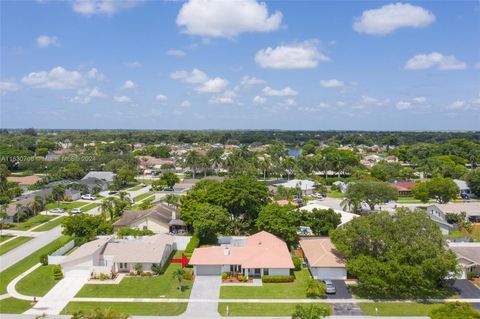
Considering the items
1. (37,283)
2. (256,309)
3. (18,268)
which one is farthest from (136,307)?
(18,268)

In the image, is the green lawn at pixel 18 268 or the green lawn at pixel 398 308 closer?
the green lawn at pixel 398 308

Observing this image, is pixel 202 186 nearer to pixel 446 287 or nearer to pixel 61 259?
pixel 61 259

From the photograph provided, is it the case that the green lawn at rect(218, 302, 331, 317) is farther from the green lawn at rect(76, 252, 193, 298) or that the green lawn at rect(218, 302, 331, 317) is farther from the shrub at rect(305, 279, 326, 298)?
the green lawn at rect(76, 252, 193, 298)

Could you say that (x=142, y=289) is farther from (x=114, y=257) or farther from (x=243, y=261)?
(x=243, y=261)

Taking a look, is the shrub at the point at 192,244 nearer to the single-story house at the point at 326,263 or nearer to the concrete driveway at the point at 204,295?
the concrete driveway at the point at 204,295

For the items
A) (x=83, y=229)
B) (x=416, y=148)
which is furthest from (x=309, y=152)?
(x=83, y=229)

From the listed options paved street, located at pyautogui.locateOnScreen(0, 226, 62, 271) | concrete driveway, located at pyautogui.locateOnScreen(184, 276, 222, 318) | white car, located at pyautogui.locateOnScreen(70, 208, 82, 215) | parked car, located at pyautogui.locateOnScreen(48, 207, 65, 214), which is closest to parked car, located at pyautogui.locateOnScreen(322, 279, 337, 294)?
concrete driveway, located at pyautogui.locateOnScreen(184, 276, 222, 318)

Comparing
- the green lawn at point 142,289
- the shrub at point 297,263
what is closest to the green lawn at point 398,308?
the shrub at point 297,263
